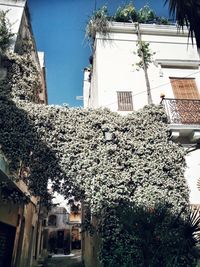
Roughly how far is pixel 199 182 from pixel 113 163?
3.52 m

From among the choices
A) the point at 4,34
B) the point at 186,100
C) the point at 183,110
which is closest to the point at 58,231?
the point at 4,34

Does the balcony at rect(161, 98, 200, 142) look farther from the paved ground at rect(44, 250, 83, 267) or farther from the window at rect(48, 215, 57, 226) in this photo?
the window at rect(48, 215, 57, 226)

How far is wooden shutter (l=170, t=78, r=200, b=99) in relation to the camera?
35.3 ft

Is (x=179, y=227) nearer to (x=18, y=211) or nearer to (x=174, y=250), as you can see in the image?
(x=174, y=250)

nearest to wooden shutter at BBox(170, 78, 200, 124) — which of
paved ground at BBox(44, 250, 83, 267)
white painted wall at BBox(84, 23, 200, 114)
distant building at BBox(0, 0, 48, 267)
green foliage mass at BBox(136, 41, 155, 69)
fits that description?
white painted wall at BBox(84, 23, 200, 114)

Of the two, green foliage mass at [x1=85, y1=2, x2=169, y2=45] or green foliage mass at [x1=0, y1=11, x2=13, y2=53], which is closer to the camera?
green foliage mass at [x1=0, y1=11, x2=13, y2=53]

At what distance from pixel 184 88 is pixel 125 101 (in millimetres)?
2815

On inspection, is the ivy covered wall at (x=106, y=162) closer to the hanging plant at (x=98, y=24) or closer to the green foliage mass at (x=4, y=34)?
the green foliage mass at (x=4, y=34)

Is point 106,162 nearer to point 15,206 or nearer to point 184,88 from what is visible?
point 15,206

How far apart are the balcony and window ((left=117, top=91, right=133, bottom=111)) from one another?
153 cm

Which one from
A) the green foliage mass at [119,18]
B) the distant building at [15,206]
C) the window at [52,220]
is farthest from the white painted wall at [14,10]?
the window at [52,220]

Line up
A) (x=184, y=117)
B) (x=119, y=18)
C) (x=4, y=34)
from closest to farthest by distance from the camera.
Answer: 1. (x=184, y=117)
2. (x=4, y=34)
3. (x=119, y=18)

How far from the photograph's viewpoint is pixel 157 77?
11398 millimetres

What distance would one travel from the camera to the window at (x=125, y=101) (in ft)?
34.7
